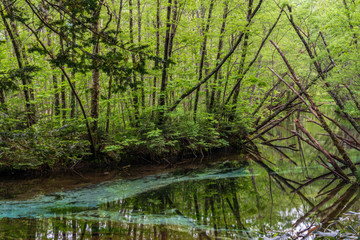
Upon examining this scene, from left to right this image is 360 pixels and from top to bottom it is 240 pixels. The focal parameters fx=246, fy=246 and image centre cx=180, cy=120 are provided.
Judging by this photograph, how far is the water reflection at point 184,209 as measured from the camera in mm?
3820

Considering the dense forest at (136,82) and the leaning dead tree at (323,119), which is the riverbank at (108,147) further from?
the leaning dead tree at (323,119)

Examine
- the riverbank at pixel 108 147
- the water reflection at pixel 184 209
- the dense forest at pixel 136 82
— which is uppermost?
the dense forest at pixel 136 82

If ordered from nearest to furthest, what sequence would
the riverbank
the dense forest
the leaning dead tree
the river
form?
the river → the dense forest → the riverbank → the leaning dead tree

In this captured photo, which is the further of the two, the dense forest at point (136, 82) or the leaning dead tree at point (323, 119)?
the leaning dead tree at point (323, 119)

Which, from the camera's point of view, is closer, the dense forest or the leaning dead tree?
the dense forest

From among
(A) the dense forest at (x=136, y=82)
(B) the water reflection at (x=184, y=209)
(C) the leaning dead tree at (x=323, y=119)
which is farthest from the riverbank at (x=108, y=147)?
(C) the leaning dead tree at (x=323, y=119)

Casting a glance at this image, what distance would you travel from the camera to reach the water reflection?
3.82 meters

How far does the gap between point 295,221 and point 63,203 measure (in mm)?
4568

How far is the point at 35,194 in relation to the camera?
18.6 feet

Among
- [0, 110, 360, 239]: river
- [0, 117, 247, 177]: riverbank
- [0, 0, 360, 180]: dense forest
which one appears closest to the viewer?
[0, 110, 360, 239]: river

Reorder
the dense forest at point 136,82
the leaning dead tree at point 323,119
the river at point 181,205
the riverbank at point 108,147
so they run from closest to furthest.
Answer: the river at point 181,205 < the dense forest at point 136,82 < the riverbank at point 108,147 < the leaning dead tree at point 323,119

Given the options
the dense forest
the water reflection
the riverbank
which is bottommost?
the water reflection

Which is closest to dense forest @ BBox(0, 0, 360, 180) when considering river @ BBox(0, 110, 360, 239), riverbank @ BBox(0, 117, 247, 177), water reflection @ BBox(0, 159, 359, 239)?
riverbank @ BBox(0, 117, 247, 177)

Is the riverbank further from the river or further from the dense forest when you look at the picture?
Answer: the river
